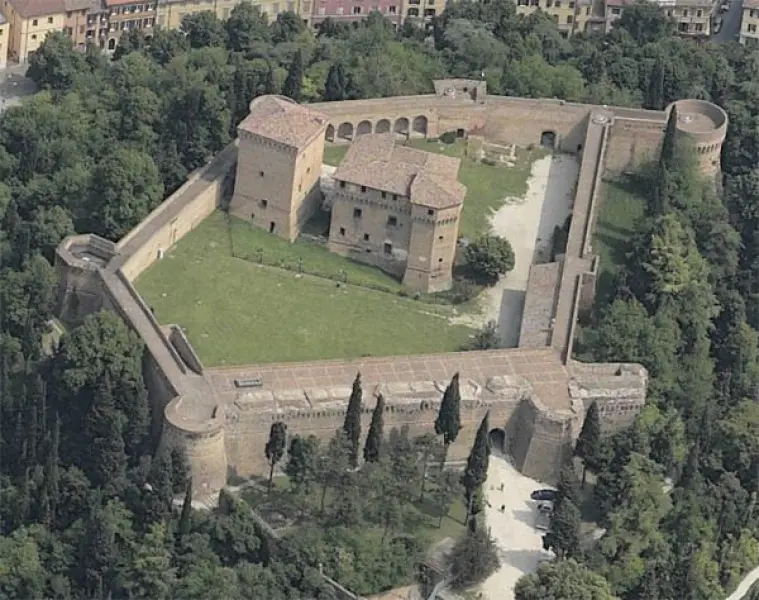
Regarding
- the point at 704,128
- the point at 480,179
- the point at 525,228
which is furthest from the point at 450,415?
the point at 704,128

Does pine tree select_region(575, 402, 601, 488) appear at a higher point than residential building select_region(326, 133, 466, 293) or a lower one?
lower

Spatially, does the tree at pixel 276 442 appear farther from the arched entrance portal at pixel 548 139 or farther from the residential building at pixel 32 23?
the residential building at pixel 32 23

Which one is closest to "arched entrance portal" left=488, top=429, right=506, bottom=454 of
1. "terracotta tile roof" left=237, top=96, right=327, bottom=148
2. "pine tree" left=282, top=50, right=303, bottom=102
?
"terracotta tile roof" left=237, top=96, right=327, bottom=148

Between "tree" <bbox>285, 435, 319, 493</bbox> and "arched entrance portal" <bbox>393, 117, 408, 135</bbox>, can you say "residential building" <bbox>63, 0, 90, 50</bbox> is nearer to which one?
"arched entrance portal" <bbox>393, 117, 408, 135</bbox>

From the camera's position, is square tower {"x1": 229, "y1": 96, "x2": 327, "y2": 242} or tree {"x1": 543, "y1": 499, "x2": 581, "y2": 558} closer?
tree {"x1": 543, "y1": 499, "x2": 581, "y2": 558}

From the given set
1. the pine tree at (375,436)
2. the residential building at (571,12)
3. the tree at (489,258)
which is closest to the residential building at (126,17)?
the residential building at (571,12)

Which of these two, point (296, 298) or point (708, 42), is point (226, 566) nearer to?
point (296, 298)
